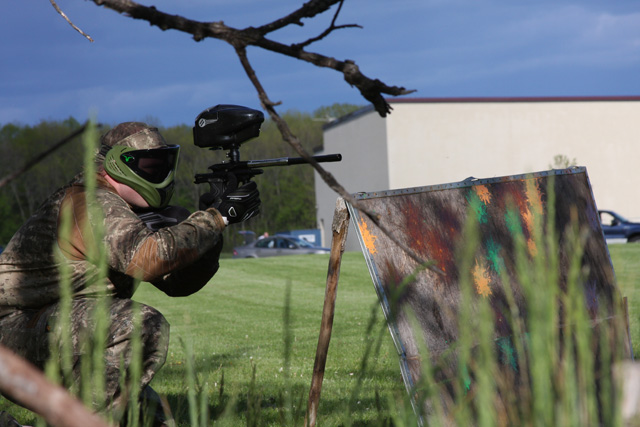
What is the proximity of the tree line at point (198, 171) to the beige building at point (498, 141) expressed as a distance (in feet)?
20.5

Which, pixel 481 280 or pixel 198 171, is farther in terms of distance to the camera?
pixel 198 171

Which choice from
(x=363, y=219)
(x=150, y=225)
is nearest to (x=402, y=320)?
(x=363, y=219)

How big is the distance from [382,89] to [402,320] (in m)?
2.04

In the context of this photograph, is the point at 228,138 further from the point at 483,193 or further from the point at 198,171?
the point at 198,171

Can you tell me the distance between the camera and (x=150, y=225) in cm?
413

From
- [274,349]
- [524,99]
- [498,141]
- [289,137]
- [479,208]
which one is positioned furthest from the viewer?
[524,99]

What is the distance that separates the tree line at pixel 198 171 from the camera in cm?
4759

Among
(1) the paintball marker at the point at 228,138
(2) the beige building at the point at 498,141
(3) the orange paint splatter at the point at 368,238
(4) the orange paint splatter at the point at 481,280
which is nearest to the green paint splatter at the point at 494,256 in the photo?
(4) the orange paint splatter at the point at 481,280

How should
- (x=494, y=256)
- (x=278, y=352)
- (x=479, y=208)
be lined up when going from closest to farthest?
1. (x=494, y=256)
2. (x=479, y=208)
3. (x=278, y=352)

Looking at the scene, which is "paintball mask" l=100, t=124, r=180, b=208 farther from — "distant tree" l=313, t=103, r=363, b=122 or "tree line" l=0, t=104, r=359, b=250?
"distant tree" l=313, t=103, r=363, b=122

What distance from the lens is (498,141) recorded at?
4388cm

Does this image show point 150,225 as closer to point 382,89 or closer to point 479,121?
point 382,89

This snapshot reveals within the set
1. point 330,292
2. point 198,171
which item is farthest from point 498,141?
point 330,292

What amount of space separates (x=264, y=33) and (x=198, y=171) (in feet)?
169
